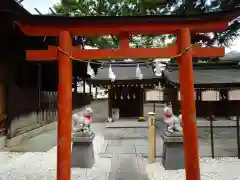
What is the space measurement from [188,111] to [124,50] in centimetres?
166

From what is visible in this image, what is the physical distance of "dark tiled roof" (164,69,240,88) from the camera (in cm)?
1255

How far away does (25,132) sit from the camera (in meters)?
9.70

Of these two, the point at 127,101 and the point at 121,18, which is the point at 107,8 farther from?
the point at 121,18

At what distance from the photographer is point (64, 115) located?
13.3 ft

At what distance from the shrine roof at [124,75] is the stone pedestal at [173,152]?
893 cm

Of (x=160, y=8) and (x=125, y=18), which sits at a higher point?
(x=160, y=8)

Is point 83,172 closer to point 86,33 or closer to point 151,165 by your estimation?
point 151,165

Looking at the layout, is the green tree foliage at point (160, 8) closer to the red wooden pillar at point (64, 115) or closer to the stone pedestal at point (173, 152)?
the stone pedestal at point (173, 152)

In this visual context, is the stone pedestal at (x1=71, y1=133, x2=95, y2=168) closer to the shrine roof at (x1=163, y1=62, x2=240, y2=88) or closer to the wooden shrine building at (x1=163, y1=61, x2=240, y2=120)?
the shrine roof at (x1=163, y1=62, x2=240, y2=88)

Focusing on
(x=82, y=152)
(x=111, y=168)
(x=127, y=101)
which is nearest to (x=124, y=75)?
(x=127, y=101)

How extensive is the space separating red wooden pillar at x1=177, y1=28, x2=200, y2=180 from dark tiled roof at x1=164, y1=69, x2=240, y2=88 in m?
7.72

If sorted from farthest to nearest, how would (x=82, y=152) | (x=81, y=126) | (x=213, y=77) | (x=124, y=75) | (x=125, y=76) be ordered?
(x=124, y=75)
(x=125, y=76)
(x=213, y=77)
(x=81, y=126)
(x=82, y=152)

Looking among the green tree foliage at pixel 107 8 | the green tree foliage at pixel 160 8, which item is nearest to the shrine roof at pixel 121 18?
the green tree foliage at pixel 160 8

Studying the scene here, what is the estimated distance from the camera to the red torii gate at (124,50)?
402cm
